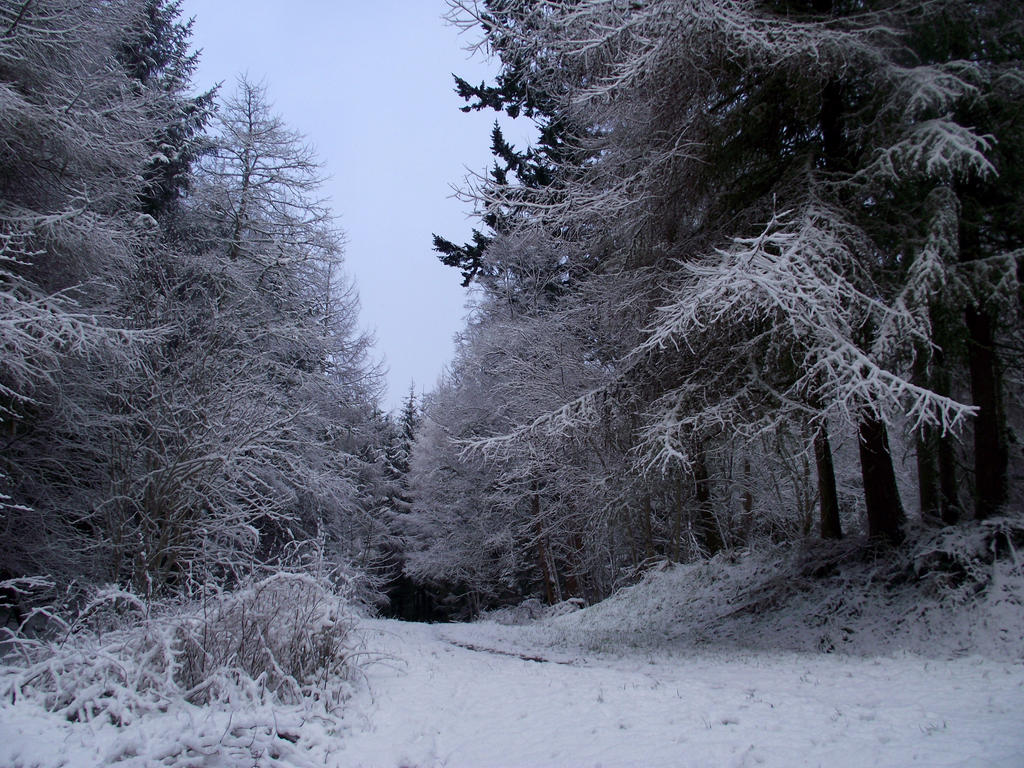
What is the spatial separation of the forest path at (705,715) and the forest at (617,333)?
479mm

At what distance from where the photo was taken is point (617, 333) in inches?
386

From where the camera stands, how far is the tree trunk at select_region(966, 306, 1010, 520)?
24.5 ft

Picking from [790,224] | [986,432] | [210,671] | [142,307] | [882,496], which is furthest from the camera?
[142,307]

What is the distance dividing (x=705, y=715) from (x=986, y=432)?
5.93 m

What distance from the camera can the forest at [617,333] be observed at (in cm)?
564

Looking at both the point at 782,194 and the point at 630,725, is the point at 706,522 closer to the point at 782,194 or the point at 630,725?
the point at 782,194

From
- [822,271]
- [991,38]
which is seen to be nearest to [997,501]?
[822,271]

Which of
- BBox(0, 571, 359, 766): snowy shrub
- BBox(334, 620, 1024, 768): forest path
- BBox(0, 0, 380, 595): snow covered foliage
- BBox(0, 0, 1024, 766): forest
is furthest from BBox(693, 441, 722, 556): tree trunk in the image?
BBox(0, 571, 359, 766): snowy shrub

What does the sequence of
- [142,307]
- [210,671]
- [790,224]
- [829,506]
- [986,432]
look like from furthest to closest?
[142,307] → [829,506] → [986,432] → [790,224] → [210,671]

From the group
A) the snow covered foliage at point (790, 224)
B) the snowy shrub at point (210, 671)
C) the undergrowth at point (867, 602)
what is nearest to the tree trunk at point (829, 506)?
the snow covered foliage at point (790, 224)

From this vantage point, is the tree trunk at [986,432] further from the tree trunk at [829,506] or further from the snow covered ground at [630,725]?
the snow covered ground at [630,725]

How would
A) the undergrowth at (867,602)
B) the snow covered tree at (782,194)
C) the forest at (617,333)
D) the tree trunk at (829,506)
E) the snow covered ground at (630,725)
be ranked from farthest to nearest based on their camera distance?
the tree trunk at (829,506) → the undergrowth at (867,602) → the snow covered tree at (782,194) → the forest at (617,333) → the snow covered ground at (630,725)

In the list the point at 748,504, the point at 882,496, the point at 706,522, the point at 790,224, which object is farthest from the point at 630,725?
the point at 748,504

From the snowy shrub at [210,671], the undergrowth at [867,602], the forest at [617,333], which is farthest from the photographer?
the undergrowth at [867,602]
